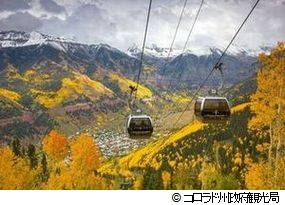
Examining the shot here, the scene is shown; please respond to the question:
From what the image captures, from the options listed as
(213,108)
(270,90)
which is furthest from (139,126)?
(270,90)

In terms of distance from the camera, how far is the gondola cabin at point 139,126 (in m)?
26.0

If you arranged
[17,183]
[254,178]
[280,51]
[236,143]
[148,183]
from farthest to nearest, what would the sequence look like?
[236,143], [148,183], [17,183], [254,178], [280,51]

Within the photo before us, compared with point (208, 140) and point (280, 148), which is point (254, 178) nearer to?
point (280, 148)

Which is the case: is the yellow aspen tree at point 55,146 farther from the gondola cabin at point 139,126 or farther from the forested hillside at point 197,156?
the gondola cabin at point 139,126

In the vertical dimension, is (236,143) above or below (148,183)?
above

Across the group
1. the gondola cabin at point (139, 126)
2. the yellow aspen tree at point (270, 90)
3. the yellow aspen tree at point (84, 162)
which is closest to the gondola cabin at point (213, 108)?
the gondola cabin at point (139, 126)

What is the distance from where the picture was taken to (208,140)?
170625 millimetres

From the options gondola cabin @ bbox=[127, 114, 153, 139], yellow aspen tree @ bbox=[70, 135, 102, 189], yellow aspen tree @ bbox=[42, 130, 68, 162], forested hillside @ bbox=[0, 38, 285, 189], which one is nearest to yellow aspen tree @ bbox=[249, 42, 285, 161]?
forested hillside @ bbox=[0, 38, 285, 189]

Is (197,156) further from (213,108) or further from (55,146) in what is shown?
(213,108)

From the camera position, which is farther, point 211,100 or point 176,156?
point 176,156

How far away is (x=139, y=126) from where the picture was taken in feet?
86.6
